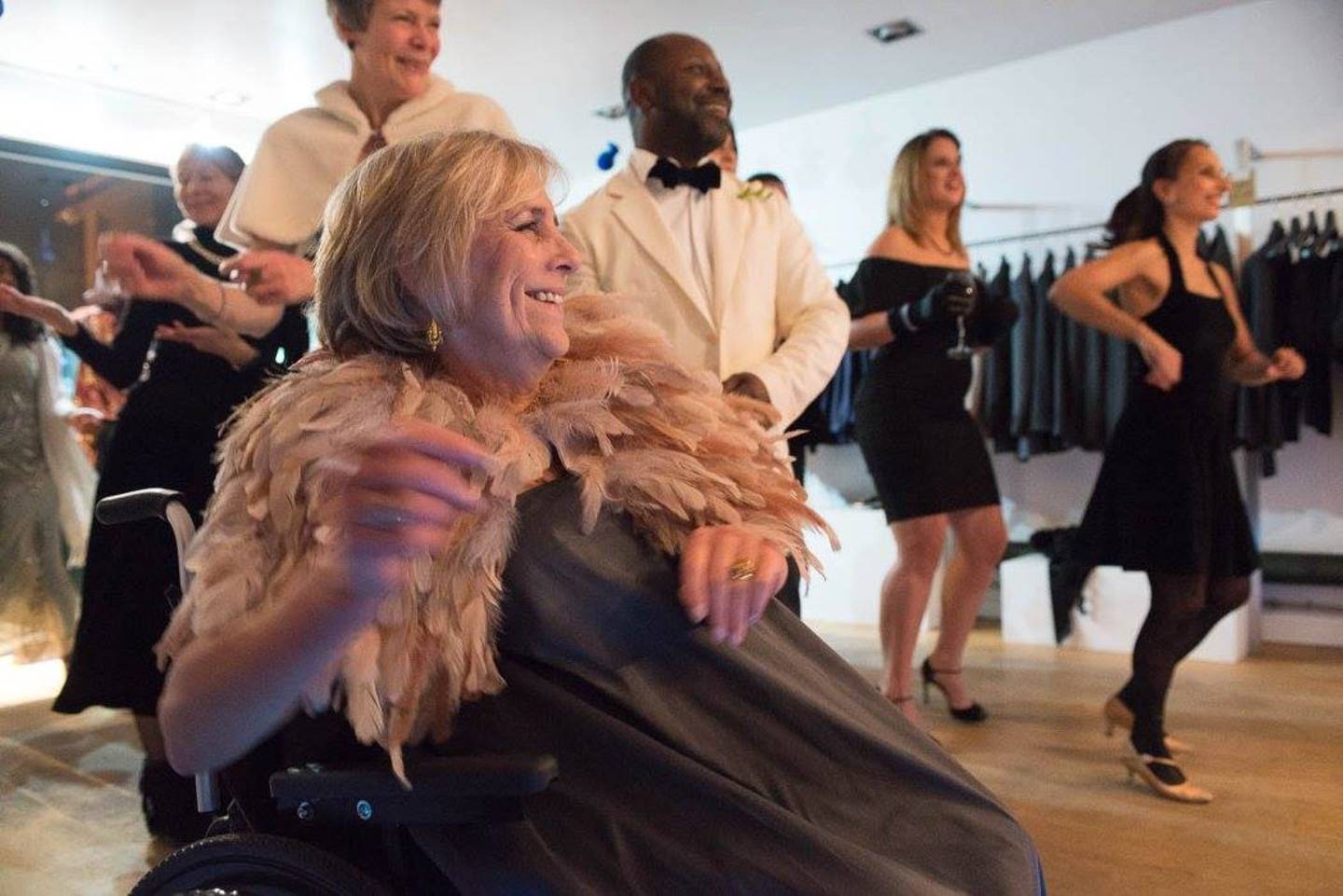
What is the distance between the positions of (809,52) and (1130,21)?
1.45 m

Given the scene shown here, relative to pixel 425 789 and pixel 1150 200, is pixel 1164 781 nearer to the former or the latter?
pixel 1150 200

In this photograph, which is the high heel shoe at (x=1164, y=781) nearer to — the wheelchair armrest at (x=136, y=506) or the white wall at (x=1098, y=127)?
the wheelchair armrest at (x=136, y=506)

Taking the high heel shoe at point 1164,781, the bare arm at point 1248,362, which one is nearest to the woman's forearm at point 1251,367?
the bare arm at point 1248,362

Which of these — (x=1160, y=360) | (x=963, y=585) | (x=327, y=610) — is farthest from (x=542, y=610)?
(x=963, y=585)

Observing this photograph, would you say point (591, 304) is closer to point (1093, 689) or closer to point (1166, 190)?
point (1166, 190)

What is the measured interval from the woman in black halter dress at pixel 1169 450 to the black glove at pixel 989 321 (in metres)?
0.26

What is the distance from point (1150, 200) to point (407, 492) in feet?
8.10

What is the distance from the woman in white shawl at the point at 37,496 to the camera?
3.49 metres

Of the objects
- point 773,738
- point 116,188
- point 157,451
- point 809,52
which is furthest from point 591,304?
point 116,188

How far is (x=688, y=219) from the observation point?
6.64 feet

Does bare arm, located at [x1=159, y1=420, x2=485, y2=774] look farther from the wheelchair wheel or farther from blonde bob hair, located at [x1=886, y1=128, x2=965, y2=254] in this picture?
blonde bob hair, located at [x1=886, y1=128, x2=965, y2=254]

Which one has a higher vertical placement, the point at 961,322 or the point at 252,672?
the point at 961,322

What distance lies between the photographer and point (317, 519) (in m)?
0.85

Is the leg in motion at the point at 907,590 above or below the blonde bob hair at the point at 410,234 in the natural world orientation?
below
